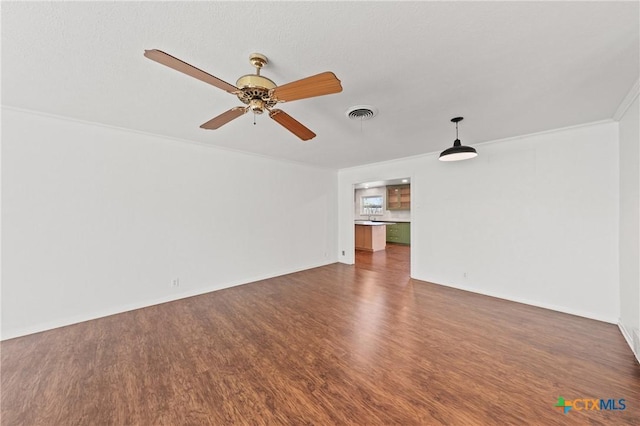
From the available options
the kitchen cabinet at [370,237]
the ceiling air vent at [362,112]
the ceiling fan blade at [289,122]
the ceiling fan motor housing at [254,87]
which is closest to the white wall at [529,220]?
the ceiling air vent at [362,112]

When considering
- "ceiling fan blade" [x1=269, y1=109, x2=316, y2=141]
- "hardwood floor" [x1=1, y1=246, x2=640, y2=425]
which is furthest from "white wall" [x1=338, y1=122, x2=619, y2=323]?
"ceiling fan blade" [x1=269, y1=109, x2=316, y2=141]

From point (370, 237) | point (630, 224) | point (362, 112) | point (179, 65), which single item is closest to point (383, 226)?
point (370, 237)

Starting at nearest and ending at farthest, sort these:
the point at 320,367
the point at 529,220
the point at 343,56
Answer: the point at 343,56 → the point at 320,367 → the point at 529,220

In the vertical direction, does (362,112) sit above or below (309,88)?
above

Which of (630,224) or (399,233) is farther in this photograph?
(399,233)

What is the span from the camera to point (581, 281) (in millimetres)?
2852

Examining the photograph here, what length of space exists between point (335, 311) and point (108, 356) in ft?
7.84

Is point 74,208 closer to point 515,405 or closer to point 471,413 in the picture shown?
point 471,413

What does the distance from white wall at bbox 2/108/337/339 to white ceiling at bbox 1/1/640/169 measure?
1.65 feet

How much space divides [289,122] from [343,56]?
70 cm

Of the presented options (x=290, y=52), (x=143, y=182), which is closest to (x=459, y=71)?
(x=290, y=52)

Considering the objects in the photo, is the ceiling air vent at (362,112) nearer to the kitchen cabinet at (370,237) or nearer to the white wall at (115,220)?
the white wall at (115,220)

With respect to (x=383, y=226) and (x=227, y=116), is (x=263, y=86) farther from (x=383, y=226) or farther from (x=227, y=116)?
(x=383, y=226)

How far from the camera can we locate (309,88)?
1.45 metres
